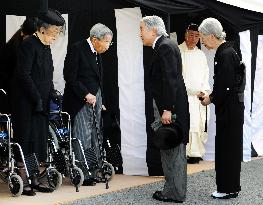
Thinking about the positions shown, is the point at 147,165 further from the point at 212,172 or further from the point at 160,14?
the point at 160,14

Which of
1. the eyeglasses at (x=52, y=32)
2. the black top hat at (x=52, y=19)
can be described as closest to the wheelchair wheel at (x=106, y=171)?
the eyeglasses at (x=52, y=32)

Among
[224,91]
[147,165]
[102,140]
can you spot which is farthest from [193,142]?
[224,91]

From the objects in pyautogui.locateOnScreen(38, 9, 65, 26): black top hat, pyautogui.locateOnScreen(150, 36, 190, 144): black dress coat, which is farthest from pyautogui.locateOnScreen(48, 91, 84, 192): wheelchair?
pyautogui.locateOnScreen(150, 36, 190, 144): black dress coat

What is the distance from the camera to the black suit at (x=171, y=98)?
537 cm

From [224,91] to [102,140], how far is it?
5.19 ft

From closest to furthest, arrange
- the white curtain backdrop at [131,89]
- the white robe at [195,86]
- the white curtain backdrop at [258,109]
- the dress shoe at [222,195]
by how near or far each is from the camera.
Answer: the dress shoe at [222,195] → the white curtain backdrop at [131,89] → the white robe at [195,86] → the white curtain backdrop at [258,109]

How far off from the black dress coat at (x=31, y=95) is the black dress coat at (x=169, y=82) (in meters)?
1.08

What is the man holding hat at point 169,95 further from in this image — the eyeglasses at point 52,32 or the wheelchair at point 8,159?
the wheelchair at point 8,159

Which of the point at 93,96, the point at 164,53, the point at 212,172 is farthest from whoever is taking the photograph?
the point at 212,172

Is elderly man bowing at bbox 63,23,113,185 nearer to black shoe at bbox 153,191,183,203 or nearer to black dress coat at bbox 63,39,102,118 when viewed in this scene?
black dress coat at bbox 63,39,102,118

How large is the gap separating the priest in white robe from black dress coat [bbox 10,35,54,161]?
9.15 feet

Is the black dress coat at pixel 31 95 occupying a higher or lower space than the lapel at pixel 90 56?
lower

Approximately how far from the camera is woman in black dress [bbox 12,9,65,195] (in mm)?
5641

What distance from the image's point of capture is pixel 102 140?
654 centimetres
